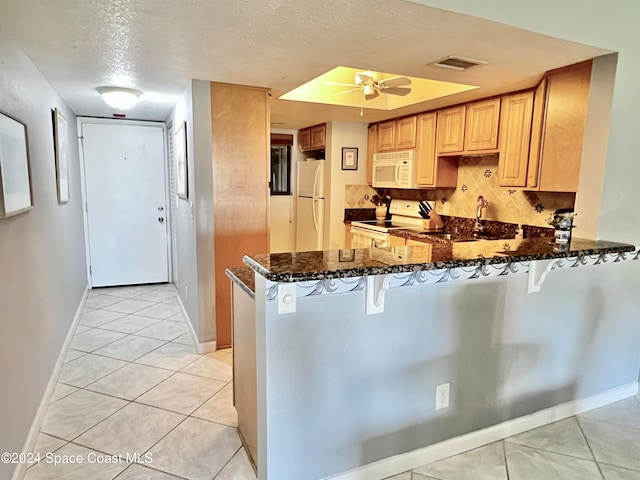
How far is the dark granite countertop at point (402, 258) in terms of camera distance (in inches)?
59.6

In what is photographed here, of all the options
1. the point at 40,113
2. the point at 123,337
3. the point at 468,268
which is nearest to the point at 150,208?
the point at 123,337

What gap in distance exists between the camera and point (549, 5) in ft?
6.20

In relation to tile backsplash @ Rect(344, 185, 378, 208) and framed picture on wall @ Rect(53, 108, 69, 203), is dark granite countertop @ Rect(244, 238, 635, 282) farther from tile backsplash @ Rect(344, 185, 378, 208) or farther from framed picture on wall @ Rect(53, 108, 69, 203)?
tile backsplash @ Rect(344, 185, 378, 208)

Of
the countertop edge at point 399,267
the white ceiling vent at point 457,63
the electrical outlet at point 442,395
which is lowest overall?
the electrical outlet at point 442,395

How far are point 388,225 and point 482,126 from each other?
1.58 meters

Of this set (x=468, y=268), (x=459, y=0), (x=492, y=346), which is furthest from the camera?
(x=492, y=346)

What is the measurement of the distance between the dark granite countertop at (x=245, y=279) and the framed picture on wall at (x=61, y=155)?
2.00 metres

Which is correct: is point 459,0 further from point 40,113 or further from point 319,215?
point 319,215

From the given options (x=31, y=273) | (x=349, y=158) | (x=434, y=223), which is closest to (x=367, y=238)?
(x=434, y=223)

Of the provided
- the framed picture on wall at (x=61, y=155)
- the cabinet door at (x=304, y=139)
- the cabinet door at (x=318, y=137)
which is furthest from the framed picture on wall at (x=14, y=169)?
the cabinet door at (x=304, y=139)

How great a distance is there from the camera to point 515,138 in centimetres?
311

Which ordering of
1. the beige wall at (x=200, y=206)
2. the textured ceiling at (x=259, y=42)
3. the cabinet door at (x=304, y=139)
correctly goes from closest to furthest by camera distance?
the textured ceiling at (x=259, y=42)
the beige wall at (x=200, y=206)
the cabinet door at (x=304, y=139)

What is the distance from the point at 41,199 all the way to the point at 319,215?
10.7 ft

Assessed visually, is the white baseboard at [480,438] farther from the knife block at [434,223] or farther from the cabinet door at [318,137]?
the cabinet door at [318,137]
